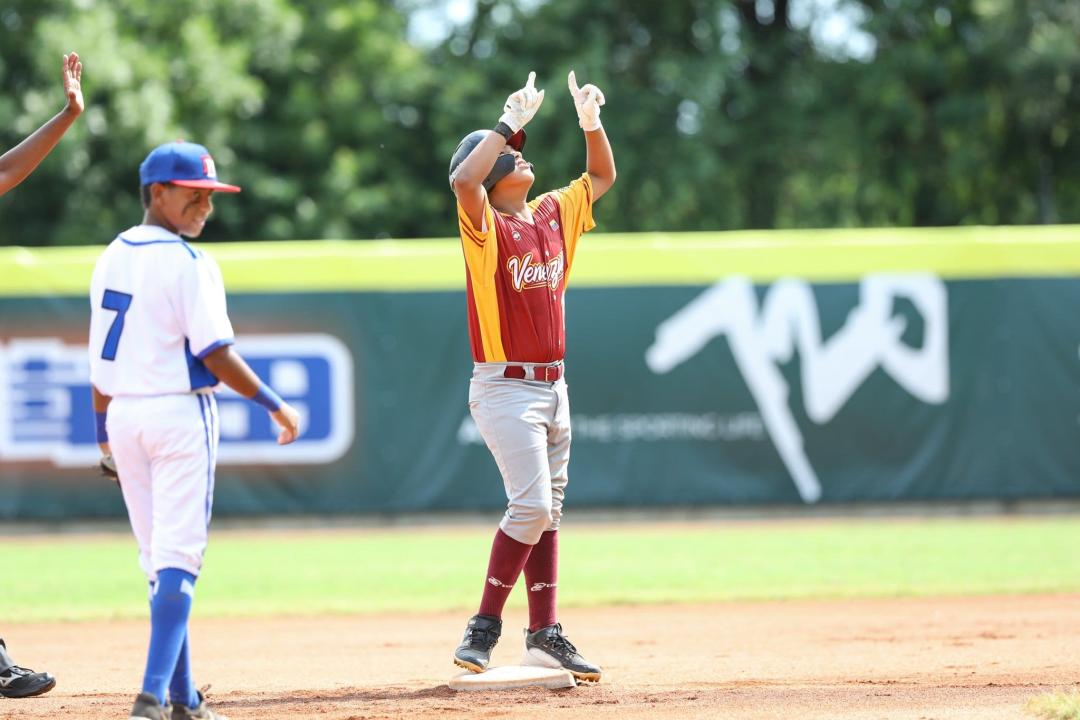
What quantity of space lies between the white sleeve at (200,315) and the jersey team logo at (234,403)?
326 inches

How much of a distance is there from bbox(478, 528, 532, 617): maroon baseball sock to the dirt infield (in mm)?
363

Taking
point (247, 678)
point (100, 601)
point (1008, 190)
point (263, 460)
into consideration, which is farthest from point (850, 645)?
point (1008, 190)

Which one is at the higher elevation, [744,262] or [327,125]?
[327,125]

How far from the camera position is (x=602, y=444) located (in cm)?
1269

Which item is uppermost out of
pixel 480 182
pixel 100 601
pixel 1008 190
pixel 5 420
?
pixel 1008 190

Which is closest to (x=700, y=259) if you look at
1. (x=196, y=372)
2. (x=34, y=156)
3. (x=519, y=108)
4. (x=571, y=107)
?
(x=571, y=107)

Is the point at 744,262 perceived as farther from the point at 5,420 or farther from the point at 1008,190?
the point at 1008,190

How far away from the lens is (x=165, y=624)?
13.8 ft

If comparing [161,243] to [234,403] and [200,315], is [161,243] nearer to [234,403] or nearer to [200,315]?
[200,315]

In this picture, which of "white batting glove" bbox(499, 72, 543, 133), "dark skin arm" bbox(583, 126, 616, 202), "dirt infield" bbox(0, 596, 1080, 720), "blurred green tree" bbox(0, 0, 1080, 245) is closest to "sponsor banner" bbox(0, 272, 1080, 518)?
"dirt infield" bbox(0, 596, 1080, 720)

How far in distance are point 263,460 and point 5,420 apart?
2.33 metres

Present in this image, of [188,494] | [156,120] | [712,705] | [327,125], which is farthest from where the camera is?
[327,125]

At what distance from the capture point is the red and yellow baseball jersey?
523 cm

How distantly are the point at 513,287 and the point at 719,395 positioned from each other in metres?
7.72
